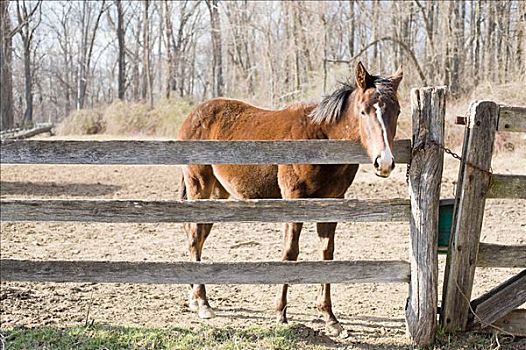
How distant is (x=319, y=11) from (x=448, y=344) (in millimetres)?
19339

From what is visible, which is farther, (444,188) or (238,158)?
(444,188)

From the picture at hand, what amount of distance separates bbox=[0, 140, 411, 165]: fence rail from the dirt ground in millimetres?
1389

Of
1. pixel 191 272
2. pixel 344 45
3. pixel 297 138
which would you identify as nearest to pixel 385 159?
pixel 297 138

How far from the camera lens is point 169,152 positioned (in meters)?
3.75

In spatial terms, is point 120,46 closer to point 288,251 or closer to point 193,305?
point 193,305

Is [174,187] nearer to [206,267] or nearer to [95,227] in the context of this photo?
[95,227]

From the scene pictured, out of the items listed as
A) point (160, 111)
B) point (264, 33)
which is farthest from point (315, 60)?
point (160, 111)

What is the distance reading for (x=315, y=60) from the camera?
73.2 ft

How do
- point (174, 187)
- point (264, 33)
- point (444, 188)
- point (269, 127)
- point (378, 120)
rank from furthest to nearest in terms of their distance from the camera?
point (264, 33)
point (174, 187)
point (444, 188)
point (269, 127)
point (378, 120)

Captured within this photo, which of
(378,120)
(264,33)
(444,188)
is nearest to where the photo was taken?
(378,120)

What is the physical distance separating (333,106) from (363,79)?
459mm

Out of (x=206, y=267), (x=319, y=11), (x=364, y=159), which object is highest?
(x=319, y=11)

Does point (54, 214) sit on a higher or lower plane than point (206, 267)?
higher

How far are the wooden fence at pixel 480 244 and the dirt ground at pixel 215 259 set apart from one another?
50 cm
